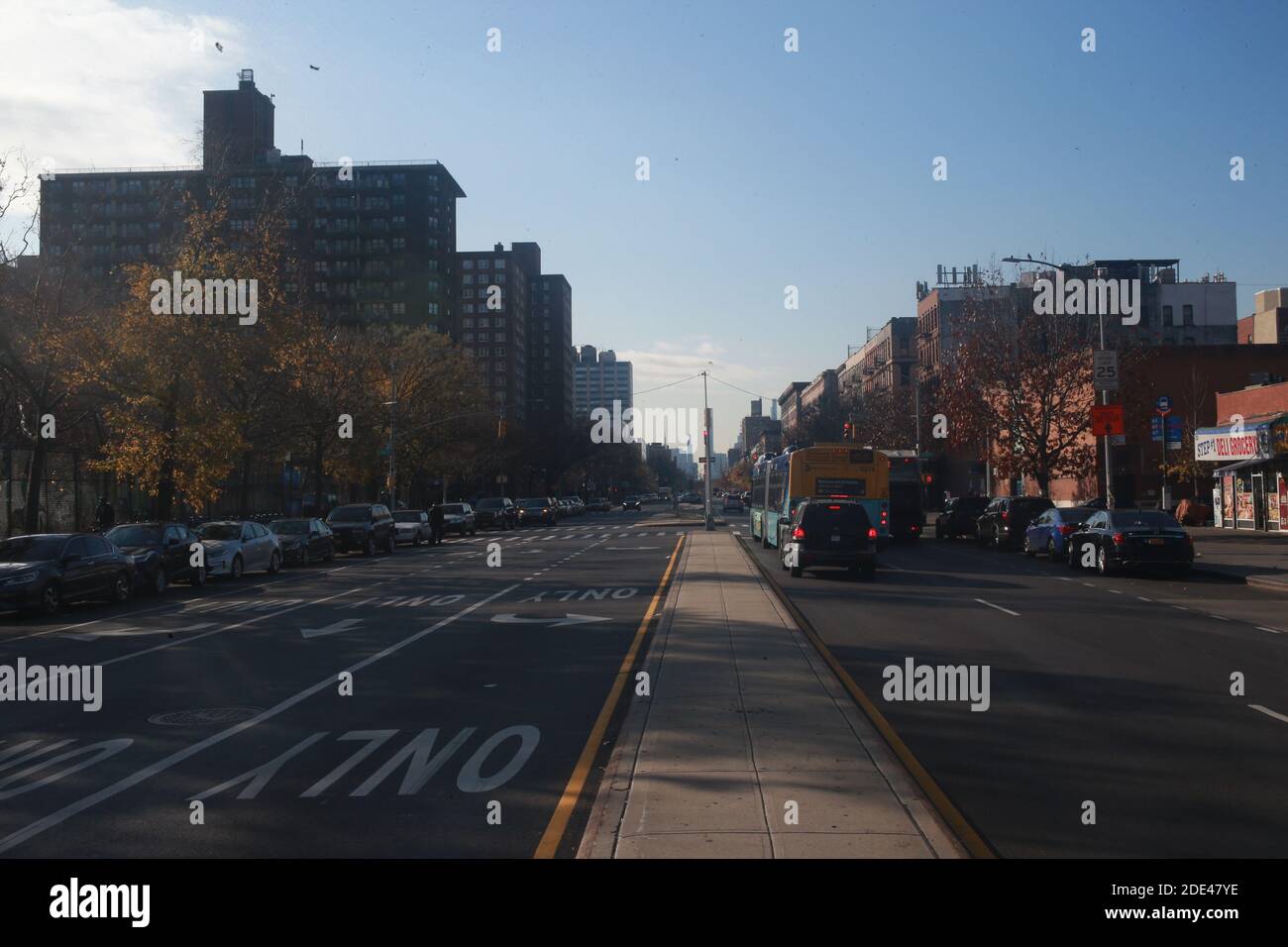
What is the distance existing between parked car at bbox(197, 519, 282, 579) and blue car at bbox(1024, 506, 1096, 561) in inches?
856

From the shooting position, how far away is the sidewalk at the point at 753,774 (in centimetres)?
591

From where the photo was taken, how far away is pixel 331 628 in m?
16.9

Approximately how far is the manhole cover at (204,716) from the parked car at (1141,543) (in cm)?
2099

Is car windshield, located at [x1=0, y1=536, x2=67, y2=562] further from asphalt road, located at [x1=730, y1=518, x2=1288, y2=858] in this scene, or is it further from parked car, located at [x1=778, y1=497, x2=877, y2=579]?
parked car, located at [x1=778, y1=497, x2=877, y2=579]

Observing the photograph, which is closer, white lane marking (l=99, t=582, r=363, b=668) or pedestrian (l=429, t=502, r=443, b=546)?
white lane marking (l=99, t=582, r=363, b=668)

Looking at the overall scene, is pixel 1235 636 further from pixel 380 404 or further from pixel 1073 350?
pixel 380 404

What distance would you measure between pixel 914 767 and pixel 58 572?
57.6 feet

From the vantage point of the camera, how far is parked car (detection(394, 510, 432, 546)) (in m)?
46.8

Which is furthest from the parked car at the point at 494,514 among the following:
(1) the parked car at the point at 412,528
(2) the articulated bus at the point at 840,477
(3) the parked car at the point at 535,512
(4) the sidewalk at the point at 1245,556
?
(4) the sidewalk at the point at 1245,556

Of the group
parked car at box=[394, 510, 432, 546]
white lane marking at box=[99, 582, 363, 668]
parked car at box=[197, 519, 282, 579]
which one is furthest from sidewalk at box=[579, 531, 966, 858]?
parked car at box=[394, 510, 432, 546]

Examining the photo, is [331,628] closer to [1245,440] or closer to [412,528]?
[412,528]

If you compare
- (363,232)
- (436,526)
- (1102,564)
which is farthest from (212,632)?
(363,232)

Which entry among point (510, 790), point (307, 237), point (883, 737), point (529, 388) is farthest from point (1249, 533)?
point (529, 388)
